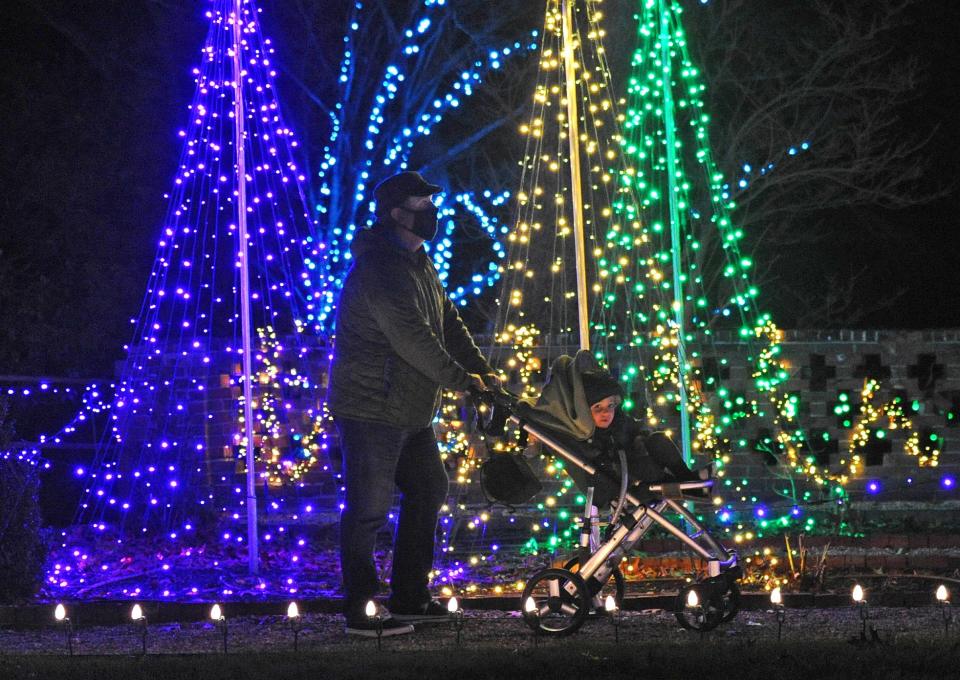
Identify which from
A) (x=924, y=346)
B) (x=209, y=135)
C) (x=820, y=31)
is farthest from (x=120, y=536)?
(x=820, y=31)

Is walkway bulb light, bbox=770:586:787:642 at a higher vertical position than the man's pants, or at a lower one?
lower

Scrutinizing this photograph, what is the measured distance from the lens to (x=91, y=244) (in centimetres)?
1859

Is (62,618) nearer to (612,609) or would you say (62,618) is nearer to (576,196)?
(612,609)

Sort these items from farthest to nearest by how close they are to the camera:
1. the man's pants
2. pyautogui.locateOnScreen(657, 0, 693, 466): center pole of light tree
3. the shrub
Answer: pyautogui.locateOnScreen(657, 0, 693, 466): center pole of light tree
the shrub
the man's pants

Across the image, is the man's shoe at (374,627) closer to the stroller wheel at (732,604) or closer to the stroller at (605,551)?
the stroller at (605,551)

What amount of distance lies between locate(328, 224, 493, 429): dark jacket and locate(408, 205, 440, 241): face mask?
0.35 feet

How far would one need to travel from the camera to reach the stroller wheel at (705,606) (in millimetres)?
6430

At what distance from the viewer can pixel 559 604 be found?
654cm

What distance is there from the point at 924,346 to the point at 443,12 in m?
7.79

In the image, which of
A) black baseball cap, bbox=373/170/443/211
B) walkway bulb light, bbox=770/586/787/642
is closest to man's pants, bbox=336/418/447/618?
black baseball cap, bbox=373/170/443/211

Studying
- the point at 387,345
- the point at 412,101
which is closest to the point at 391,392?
the point at 387,345

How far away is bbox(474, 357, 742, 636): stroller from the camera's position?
6.49 m

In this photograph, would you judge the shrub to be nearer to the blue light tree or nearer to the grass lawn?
the grass lawn

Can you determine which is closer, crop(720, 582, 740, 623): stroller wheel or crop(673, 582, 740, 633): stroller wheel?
crop(673, 582, 740, 633): stroller wheel
